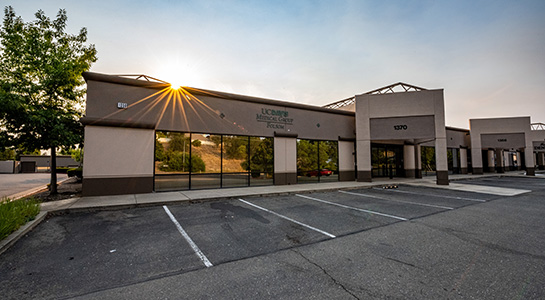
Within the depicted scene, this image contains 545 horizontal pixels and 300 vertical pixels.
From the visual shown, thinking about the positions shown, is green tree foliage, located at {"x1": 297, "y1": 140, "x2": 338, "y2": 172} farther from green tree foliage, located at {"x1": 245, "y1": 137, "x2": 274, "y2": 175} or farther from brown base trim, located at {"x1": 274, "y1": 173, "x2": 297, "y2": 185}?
green tree foliage, located at {"x1": 245, "y1": 137, "x2": 274, "y2": 175}

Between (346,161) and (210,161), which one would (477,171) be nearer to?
(346,161)

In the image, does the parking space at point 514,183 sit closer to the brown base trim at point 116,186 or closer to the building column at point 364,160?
the building column at point 364,160

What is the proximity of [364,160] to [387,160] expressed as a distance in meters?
5.63

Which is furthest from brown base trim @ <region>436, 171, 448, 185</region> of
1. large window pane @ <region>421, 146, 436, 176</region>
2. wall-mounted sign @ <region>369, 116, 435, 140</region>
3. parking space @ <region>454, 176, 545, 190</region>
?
large window pane @ <region>421, 146, 436, 176</region>

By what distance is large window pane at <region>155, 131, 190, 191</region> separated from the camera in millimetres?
11594

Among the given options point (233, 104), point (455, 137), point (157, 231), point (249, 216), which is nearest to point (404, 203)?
point (249, 216)

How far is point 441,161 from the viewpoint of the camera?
16531mm

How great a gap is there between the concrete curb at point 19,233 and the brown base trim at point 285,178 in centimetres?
1074

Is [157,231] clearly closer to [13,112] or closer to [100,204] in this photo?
[100,204]

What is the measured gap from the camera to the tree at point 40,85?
30.8ft

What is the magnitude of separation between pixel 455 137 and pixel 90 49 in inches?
1450

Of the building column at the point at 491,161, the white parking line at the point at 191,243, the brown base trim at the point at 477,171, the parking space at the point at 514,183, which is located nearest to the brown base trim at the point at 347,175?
the parking space at the point at 514,183

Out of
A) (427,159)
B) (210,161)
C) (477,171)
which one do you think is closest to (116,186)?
(210,161)

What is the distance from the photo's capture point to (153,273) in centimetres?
363
